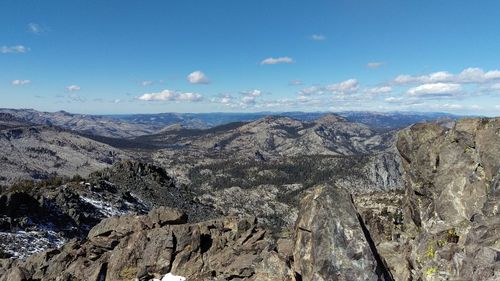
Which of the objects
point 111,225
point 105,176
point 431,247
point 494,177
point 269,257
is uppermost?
point 494,177

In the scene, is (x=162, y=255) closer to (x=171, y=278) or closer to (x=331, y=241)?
(x=171, y=278)

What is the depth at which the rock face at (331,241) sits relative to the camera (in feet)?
104

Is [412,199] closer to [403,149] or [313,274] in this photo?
[403,149]

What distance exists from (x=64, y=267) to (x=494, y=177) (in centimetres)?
5611

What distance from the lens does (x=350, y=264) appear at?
31.7 meters

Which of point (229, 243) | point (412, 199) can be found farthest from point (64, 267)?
point (412, 199)

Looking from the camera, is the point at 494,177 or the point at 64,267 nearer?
the point at 494,177

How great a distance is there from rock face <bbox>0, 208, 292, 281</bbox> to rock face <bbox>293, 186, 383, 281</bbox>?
9.89m

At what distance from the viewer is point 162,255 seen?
52.7 metres

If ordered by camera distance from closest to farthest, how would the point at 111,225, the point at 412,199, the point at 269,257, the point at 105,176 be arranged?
the point at 269,257, the point at 412,199, the point at 111,225, the point at 105,176

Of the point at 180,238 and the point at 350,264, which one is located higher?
the point at 350,264

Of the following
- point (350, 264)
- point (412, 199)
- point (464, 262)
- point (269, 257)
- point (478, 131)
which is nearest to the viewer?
point (464, 262)

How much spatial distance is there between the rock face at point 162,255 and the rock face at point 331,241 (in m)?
9.89

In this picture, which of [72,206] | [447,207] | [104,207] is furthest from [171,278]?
[104,207]
